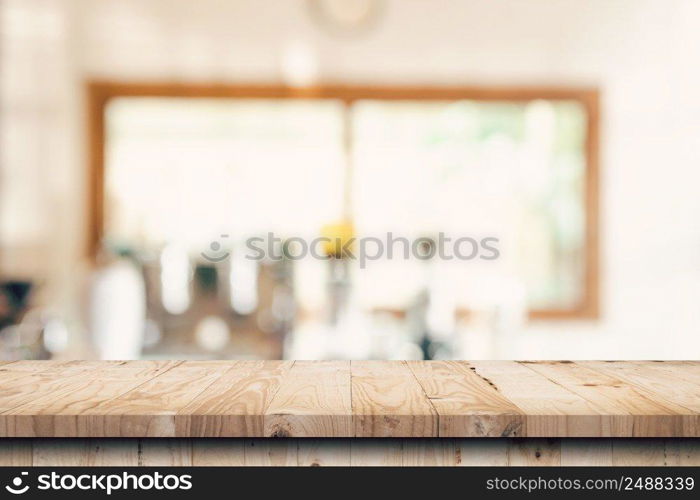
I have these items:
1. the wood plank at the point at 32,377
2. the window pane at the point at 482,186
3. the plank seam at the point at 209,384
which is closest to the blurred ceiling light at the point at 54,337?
→ the window pane at the point at 482,186

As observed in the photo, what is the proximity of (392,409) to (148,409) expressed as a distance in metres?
0.27

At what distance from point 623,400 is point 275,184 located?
4800 mm

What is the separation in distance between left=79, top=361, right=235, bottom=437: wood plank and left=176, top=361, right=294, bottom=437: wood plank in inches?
0.5

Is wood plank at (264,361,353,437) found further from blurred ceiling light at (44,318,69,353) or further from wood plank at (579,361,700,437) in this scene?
blurred ceiling light at (44,318,69,353)

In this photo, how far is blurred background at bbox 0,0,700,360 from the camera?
18.4 ft

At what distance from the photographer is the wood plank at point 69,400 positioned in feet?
3.06

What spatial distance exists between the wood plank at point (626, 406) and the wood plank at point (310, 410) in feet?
0.93

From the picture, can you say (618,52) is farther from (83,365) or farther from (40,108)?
(83,365)

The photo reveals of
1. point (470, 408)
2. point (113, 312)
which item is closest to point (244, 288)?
point (113, 312)

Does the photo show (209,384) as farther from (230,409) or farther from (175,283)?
(175,283)

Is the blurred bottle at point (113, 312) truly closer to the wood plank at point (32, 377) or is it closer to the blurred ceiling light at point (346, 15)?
the blurred ceiling light at point (346, 15)

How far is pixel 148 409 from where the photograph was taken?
962mm

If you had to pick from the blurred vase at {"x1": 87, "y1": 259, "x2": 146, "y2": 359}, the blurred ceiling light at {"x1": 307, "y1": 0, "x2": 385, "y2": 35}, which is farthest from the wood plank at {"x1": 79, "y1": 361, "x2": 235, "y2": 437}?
the blurred ceiling light at {"x1": 307, "y1": 0, "x2": 385, "y2": 35}

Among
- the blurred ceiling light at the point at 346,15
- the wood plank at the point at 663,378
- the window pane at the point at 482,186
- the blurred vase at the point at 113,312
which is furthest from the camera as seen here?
the window pane at the point at 482,186
